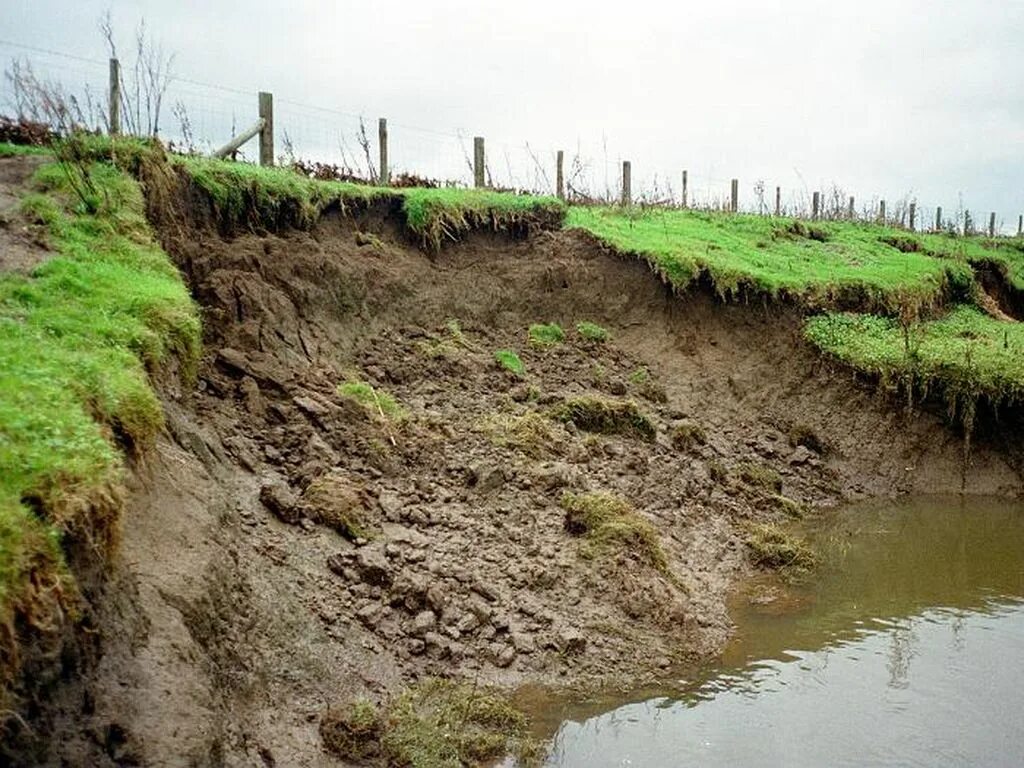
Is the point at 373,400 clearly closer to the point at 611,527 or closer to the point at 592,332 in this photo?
the point at 611,527

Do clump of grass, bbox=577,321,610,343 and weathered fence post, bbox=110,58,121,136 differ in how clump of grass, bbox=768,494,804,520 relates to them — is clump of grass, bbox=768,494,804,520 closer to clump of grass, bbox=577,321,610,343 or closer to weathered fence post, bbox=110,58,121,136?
clump of grass, bbox=577,321,610,343

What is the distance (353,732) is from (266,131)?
11033 millimetres

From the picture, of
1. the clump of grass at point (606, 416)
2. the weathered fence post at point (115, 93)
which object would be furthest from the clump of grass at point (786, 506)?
the weathered fence post at point (115, 93)

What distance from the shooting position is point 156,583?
5.18 m

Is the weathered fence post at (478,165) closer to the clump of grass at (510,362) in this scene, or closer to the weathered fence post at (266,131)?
the weathered fence post at (266,131)

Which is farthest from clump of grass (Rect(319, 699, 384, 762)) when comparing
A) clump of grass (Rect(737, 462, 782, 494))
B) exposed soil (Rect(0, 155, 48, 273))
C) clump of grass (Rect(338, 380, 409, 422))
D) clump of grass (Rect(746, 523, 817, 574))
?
clump of grass (Rect(737, 462, 782, 494))

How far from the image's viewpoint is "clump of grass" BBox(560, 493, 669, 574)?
8.41m

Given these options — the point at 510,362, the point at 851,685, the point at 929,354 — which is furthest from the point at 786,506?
the point at 851,685

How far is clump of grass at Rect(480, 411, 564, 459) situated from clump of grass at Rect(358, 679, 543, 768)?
3753 mm

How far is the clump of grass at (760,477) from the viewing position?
11820 mm

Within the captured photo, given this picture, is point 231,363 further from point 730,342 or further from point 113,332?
point 730,342

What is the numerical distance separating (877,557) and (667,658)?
401 cm

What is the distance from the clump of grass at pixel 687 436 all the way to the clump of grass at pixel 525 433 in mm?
1941

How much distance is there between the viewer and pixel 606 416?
11.6 metres
